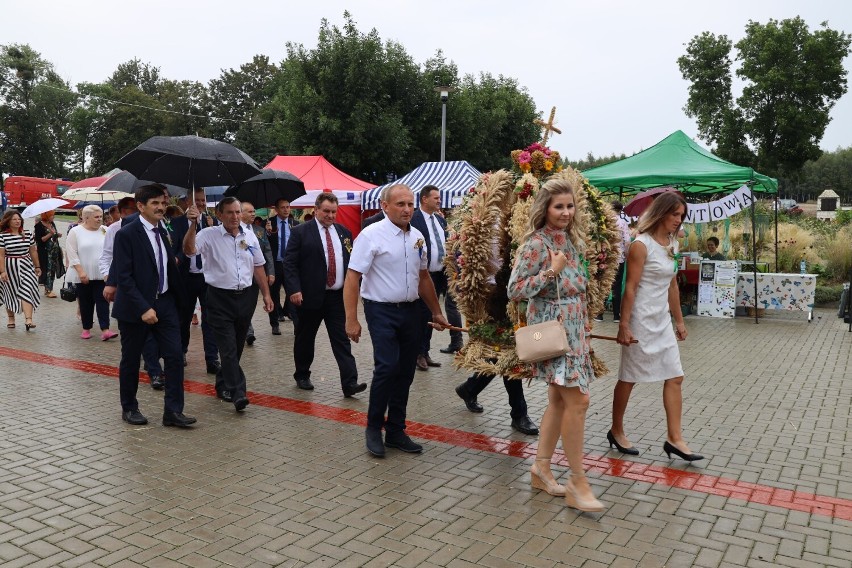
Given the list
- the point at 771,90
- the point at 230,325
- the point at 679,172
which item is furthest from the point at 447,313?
the point at 771,90

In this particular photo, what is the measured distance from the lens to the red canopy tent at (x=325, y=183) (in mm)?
19547

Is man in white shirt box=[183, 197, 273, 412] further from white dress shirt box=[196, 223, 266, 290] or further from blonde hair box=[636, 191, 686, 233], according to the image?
blonde hair box=[636, 191, 686, 233]

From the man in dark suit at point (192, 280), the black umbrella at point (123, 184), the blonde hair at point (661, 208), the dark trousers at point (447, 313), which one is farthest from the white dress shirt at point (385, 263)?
the black umbrella at point (123, 184)

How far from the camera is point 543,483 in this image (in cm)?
467

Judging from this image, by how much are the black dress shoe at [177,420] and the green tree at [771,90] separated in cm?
3220

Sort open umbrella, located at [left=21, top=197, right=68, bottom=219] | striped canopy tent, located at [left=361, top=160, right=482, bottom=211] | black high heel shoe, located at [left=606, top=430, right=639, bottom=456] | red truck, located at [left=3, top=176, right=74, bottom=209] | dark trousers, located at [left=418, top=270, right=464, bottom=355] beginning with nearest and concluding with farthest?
black high heel shoe, located at [left=606, top=430, right=639, bottom=456] → dark trousers, located at [left=418, top=270, right=464, bottom=355] → open umbrella, located at [left=21, top=197, right=68, bottom=219] → striped canopy tent, located at [left=361, top=160, right=482, bottom=211] → red truck, located at [left=3, top=176, right=74, bottom=209]

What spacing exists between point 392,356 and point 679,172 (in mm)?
9364

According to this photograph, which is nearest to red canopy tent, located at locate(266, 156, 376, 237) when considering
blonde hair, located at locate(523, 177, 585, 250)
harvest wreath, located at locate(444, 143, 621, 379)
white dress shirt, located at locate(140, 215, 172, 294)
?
white dress shirt, located at locate(140, 215, 172, 294)

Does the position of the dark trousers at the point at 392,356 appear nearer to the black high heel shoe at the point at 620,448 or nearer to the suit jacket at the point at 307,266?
the black high heel shoe at the point at 620,448

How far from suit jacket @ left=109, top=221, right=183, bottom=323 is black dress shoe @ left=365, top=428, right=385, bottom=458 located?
1969mm

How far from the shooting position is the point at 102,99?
66062 millimetres

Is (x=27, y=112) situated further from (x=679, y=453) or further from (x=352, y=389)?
(x=679, y=453)

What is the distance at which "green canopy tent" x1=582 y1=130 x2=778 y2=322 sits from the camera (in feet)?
41.5

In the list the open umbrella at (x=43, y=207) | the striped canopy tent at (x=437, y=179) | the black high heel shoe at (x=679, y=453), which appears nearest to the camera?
the black high heel shoe at (x=679, y=453)
